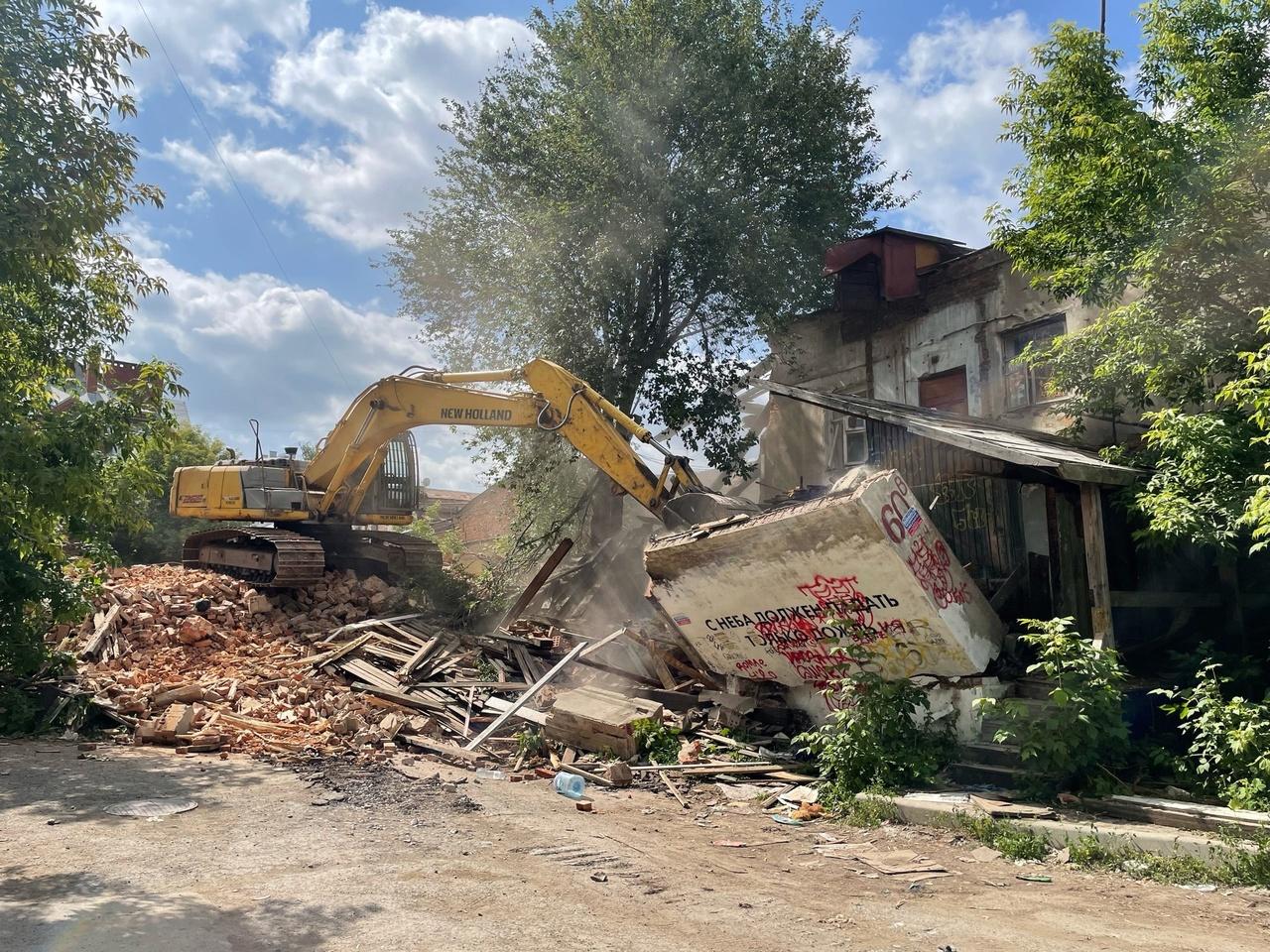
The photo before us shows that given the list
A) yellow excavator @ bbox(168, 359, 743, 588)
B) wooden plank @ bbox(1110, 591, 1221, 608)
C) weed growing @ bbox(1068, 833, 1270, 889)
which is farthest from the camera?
yellow excavator @ bbox(168, 359, 743, 588)

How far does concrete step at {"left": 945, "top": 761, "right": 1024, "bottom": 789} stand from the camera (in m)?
8.34

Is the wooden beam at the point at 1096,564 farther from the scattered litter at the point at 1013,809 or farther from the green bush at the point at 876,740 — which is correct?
the scattered litter at the point at 1013,809

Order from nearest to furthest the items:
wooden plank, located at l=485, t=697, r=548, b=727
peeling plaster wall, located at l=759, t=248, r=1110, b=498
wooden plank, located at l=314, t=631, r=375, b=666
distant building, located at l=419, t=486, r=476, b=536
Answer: wooden plank, located at l=485, t=697, r=548, b=727
wooden plank, located at l=314, t=631, r=375, b=666
peeling plaster wall, located at l=759, t=248, r=1110, b=498
distant building, located at l=419, t=486, r=476, b=536

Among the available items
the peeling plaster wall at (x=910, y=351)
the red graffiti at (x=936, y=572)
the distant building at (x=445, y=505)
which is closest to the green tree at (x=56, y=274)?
the red graffiti at (x=936, y=572)

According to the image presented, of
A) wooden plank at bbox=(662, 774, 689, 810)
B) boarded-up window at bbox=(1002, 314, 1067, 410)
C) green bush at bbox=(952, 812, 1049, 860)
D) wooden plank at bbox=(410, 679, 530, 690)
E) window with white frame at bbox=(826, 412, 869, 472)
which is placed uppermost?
boarded-up window at bbox=(1002, 314, 1067, 410)

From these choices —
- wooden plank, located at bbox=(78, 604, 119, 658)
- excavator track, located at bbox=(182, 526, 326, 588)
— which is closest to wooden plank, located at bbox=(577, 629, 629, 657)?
excavator track, located at bbox=(182, 526, 326, 588)

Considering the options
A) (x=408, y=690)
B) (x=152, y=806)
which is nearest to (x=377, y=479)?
(x=408, y=690)

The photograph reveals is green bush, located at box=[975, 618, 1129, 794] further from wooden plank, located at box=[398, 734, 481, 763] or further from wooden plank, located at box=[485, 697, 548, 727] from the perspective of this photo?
wooden plank, located at box=[398, 734, 481, 763]

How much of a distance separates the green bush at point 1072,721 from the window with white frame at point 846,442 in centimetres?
975

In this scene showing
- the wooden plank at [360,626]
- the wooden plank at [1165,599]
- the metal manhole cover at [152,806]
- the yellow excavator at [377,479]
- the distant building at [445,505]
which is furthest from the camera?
the distant building at [445,505]

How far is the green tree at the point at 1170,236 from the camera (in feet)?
28.2

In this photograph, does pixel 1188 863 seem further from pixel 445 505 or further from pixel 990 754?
pixel 445 505

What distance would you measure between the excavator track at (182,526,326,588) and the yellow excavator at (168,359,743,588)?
0.07 ft

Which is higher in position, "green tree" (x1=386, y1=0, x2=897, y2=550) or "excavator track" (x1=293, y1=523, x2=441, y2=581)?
"green tree" (x1=386, y1=0, x2=897, y2=550)
